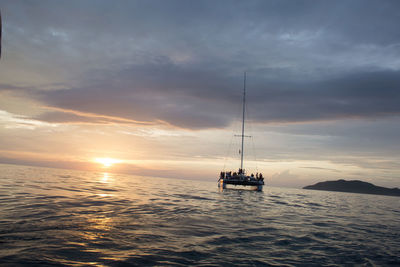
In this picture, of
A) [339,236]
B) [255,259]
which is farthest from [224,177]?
[255,259]

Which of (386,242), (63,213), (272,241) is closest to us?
(272,241)

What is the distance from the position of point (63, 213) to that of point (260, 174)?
53856 millimetres

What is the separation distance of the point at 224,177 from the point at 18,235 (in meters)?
55.7

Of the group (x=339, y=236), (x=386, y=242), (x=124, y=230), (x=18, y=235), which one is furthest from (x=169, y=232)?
(x=386, y=242)

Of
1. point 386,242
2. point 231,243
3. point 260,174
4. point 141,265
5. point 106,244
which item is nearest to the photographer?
point 141,265

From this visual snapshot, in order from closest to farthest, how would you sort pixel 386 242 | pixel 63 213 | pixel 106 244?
pixel 106 244 → pixel 386 242 → pixel 63 213

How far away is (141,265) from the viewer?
259 inches

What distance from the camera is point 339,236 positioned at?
40.0 feet

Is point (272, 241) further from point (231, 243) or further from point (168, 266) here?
point (168, 266)

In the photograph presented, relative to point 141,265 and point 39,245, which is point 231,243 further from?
point 39,245

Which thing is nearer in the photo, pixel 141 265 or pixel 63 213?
pixel 141 265

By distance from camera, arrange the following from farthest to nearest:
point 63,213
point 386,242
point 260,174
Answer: point 260,174, point 63,213, point 386,242

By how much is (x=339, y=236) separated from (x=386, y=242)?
194 cm

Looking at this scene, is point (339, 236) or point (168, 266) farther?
point (339, 236)
